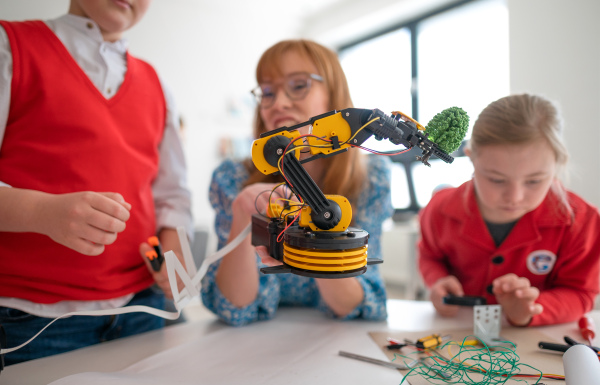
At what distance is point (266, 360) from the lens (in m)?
0.83

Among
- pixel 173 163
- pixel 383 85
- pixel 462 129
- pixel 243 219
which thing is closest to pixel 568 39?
pixel 462 129

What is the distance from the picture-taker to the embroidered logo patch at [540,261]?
107 cm

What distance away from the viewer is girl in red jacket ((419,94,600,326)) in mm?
860

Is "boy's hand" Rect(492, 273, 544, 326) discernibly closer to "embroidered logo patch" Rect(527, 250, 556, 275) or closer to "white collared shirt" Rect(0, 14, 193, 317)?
"embroidered logo patch" Rect(527, 250, 556, 275)

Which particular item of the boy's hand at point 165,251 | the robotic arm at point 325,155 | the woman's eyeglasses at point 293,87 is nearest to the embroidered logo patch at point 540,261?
the robotic arm at point 325,155

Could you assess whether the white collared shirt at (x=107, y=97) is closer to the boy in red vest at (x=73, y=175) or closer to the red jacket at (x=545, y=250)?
the boy in red vest at (x=73, y=175)

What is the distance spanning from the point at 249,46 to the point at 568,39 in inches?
130

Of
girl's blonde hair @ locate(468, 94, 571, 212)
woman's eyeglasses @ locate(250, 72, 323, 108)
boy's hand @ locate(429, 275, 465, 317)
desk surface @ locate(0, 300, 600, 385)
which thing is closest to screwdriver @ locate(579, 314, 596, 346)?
desk surface @ locate(0, 300, 600, 385)

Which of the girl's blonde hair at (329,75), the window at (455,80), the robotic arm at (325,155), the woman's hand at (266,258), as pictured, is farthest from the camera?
the girl's blonde hair at (329,75)

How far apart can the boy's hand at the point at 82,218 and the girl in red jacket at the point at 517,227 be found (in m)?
0.79

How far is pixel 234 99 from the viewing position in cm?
452

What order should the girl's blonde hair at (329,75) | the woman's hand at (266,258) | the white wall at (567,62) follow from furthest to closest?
1. the girl's blonde hair at (329,75)
2. the white wall at (567,62)
3. the woman's hand at (266,258)

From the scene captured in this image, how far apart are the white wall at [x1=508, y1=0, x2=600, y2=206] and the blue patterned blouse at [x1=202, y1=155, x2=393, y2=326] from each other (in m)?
0.46

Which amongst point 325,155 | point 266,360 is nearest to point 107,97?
point 325,155
